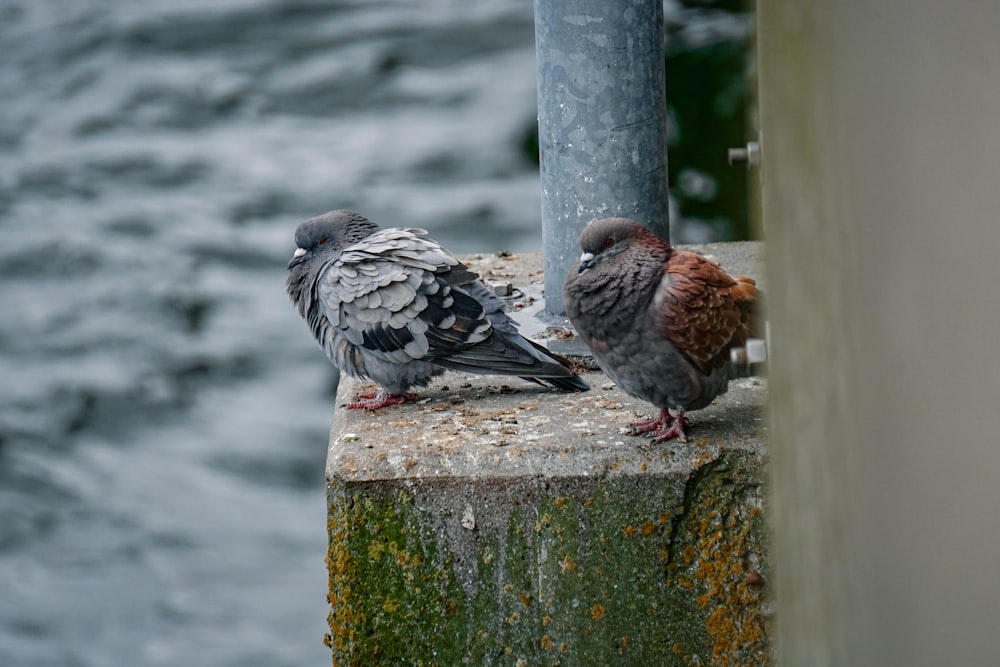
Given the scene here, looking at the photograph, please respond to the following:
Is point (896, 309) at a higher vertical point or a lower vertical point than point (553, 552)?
higher

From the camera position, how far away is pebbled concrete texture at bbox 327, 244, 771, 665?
2906 mm

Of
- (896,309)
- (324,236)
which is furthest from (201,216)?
(896,309)

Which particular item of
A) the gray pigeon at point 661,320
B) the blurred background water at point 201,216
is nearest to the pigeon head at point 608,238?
the gray pigeon at point 661,320

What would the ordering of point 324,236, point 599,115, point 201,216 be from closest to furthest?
1. point 599,115
2. point 324,236
3. point 201,216

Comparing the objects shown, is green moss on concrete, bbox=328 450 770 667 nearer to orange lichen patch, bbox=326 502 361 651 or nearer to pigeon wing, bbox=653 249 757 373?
orange lichen patch, bbox=326 502 361 651

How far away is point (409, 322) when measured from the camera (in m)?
3.49

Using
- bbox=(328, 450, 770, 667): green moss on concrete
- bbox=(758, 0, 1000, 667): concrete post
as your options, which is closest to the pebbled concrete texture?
bbox=(328, 450, 770, 667): green moss on concrete

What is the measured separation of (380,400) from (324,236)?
25.8 inches

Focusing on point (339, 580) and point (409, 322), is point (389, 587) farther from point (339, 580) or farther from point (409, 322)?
point (409, 322)

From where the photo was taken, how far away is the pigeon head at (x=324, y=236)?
3854mm

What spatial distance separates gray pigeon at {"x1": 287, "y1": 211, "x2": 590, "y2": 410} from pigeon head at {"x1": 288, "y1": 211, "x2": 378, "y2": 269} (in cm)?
14

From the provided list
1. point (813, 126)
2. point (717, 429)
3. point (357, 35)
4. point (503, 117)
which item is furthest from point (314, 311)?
point (357, 35)

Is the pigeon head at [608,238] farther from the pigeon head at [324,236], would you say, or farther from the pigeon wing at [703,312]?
the pigeon head at [324,236]

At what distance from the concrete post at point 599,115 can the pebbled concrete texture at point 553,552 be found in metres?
0.92
